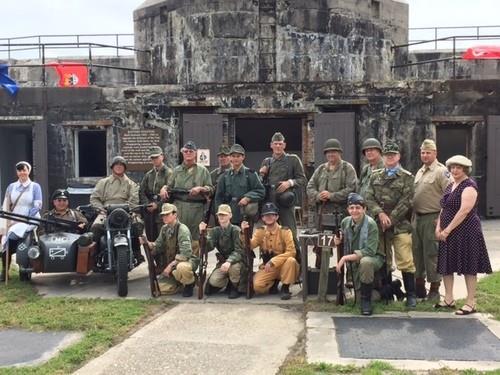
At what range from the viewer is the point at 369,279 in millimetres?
5641

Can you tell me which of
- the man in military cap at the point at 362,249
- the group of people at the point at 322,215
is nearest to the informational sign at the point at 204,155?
the group of people at the point at 322,215

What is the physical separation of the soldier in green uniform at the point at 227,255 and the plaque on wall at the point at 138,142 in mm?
6445

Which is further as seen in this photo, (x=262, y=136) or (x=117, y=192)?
(x=262, y=136)

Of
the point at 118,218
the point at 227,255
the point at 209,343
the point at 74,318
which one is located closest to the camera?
the point at 209,343

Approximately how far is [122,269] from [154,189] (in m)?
1.64

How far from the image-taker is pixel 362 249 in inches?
227

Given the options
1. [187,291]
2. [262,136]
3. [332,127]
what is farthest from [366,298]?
[262,136]

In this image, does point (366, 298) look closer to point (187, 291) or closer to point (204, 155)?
point (187, 291)

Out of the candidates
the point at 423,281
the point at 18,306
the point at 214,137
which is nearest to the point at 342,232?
the point at 423,281

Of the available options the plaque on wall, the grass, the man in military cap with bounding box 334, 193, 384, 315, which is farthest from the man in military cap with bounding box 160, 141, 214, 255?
the plaque on wall

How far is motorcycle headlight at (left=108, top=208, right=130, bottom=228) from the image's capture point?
22.8 feet

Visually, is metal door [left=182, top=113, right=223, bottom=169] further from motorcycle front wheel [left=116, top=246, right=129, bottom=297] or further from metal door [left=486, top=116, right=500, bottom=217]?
metal door [left=486, top=116, right=500, bottom=217]

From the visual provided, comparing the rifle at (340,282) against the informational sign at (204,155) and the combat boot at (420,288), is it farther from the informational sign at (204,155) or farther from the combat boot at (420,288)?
the informational sign at (204,155)

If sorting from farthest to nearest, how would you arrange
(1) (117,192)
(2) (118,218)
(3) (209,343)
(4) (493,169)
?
1. (4) (493,169)
2. (1) (117,192)
3. (2) (118,218)
4. (3) (209,343)
